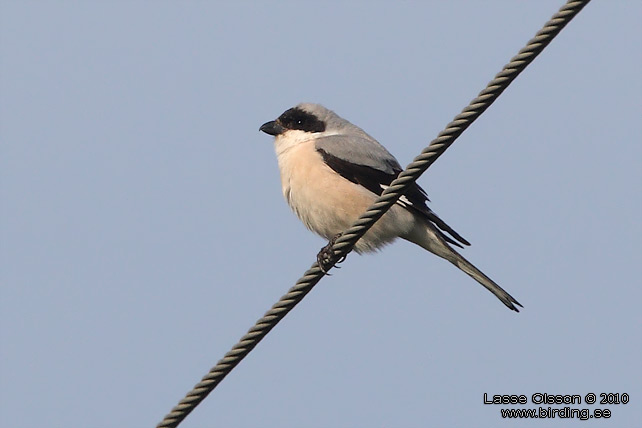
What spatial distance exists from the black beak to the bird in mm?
429

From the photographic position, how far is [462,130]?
3.46 meters

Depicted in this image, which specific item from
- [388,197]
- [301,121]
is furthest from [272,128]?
[388,197]

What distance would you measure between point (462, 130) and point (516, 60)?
386 millimetres

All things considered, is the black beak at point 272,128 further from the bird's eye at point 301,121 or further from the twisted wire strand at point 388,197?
the twisted wire strand at point 388,197

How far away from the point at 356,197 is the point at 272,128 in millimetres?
1292

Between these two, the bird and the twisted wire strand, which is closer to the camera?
the twisted wire strand

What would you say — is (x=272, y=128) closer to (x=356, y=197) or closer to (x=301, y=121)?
(x=301, y=121)

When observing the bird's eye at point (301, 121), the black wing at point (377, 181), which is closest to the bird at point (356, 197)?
the black wing at point (377, 181)

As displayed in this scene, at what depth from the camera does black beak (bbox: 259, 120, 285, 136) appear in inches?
266

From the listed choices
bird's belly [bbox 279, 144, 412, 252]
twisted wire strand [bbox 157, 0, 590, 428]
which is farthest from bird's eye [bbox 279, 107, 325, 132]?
twisted wire strand [bbox 157, 0, 590, 428]

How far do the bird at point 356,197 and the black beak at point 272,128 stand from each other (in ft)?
1.41

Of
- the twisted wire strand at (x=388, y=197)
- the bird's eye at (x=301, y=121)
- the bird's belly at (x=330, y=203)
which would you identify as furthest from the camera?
the bird's eye at (x=301, y=121)

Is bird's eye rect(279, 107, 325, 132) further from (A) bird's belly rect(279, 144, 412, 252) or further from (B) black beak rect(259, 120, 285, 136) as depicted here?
(A) bird's belly rect(279, 144, 412, 252)

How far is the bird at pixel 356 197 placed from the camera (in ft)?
19.1
